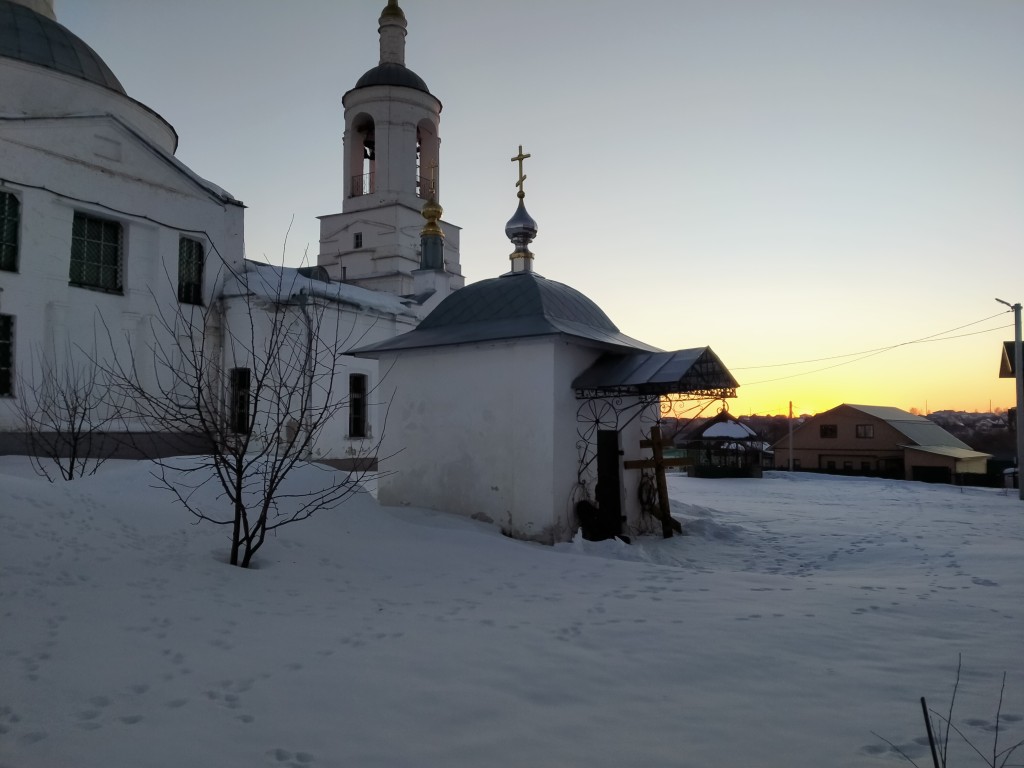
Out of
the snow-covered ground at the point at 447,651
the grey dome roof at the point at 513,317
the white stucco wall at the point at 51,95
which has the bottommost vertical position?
the snow-covered ground at the point at 447,651

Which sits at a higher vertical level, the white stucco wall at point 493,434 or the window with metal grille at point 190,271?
the window with metal grille at point 190,271

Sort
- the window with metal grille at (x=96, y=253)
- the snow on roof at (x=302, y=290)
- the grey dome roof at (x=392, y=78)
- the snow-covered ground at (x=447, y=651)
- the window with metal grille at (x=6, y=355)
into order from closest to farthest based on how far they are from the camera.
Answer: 1. the snow-covered ground at (x=447, y=651)
2. the window with metal grille at (x=6, y=355)
3. the window with metal grille at (x=96, y=253)
4. the snow on roof at (x=302, y=290)
5. the grey dome roof at (x=392, y=78)

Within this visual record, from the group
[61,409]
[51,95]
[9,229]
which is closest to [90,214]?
[9,229]

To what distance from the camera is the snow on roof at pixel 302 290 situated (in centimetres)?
1759

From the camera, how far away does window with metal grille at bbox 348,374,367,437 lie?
765 inches

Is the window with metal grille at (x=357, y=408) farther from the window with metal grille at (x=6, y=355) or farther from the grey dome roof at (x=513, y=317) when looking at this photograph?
the window with metal grille at (x=6, y=355)

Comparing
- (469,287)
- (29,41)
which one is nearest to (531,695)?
(469,287)

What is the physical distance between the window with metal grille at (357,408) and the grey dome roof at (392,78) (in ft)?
42.0

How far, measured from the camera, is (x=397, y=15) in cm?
2827

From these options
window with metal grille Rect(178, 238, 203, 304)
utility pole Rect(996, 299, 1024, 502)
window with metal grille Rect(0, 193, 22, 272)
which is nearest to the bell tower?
window with metal grille Rect(178, 238, 203, 304)

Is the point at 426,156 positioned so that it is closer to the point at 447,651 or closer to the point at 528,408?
the point at 528,408

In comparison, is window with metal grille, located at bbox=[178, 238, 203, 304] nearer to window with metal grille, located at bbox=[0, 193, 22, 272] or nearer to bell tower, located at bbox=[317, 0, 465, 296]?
window with metal grille, located at bbox=[0, 193, 22, 272]

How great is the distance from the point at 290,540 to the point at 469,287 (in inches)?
261

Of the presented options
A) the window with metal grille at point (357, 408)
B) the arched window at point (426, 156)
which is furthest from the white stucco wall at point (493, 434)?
the arched window at point (426, 156)
